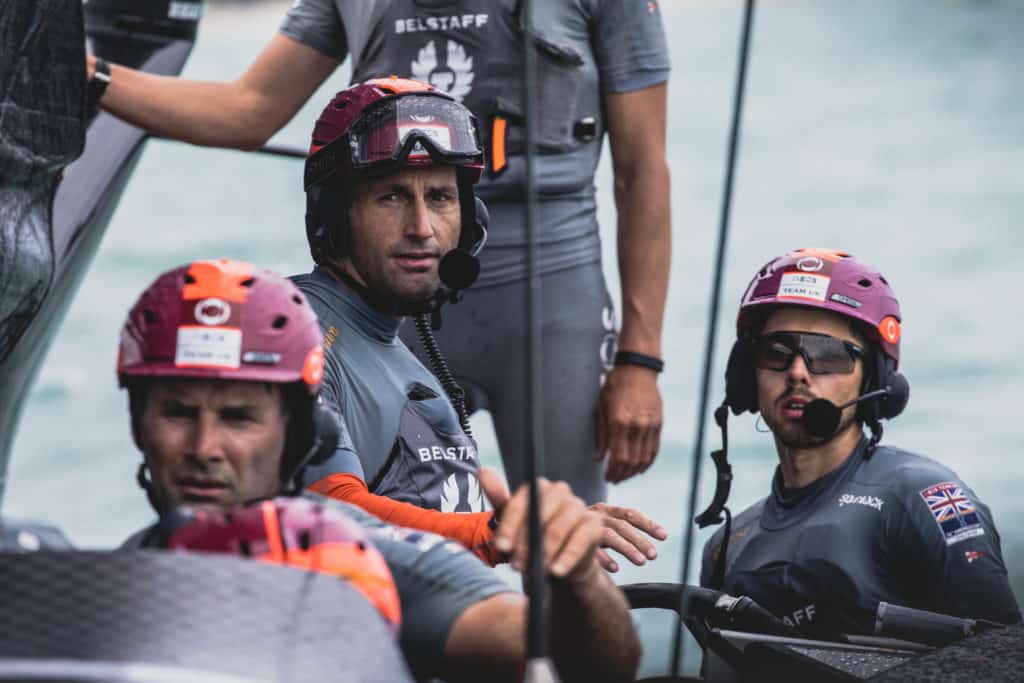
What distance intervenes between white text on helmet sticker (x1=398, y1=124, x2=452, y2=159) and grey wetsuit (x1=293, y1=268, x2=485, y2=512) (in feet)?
0.90

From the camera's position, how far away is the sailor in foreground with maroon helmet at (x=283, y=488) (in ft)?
6.68

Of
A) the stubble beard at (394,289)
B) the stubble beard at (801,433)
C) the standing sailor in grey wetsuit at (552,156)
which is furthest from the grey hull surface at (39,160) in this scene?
the stubble beard at (801,433)

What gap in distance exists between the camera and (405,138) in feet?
10.6

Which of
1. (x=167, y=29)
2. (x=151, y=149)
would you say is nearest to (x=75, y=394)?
(x=151, y=149)

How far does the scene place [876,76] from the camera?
115 ft

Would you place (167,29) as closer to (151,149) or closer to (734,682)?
(734,682)

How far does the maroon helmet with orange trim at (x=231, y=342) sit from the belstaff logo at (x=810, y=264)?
1650 millimetres

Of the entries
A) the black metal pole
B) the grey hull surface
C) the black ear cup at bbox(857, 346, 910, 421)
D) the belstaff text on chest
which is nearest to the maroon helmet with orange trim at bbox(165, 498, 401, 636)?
the black metal pole

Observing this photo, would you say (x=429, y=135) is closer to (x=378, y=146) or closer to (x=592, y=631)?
(x=378, y=146)

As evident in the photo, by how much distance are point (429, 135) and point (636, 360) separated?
34.3 inches

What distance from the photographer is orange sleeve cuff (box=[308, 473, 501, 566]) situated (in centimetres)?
278

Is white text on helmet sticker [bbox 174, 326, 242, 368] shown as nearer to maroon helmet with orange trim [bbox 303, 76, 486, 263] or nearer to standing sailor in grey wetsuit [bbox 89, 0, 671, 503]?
maroon helmet with orange trim [bbox 303, 76, 486, 263]

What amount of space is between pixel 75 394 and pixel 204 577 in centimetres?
2104

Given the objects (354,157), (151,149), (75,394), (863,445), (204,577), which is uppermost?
(354,157)
